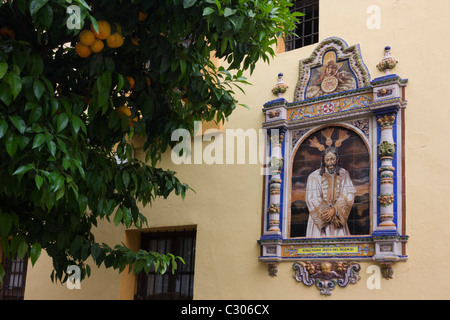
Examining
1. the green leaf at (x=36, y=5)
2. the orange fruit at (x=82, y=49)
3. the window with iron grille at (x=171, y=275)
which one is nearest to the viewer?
the green leaf at (x=36, y=5)

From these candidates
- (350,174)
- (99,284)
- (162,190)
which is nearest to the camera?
(162,190)

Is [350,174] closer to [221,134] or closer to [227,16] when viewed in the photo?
[221,134]

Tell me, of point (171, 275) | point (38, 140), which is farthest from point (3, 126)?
point (171, 275)

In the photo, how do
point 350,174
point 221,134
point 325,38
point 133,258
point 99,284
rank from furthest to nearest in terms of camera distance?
point 99,284 < point 221,134 < point 325,38 < point 350,174 < point 133,258

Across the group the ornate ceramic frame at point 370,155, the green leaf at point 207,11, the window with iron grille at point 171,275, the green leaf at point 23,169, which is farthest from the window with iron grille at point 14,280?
the green leaf at point 207,11

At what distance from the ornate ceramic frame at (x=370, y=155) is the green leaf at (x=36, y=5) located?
15.3 feet

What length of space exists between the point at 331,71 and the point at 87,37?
4.47 metres

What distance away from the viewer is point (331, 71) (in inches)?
292

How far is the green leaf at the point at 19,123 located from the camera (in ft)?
10.4

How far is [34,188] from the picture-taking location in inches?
131

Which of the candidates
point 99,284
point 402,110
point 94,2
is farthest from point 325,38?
point 99,284

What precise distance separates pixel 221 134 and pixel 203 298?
2.38m

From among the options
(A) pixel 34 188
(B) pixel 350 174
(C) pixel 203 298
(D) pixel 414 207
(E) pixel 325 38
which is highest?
(E) pixel 325 38

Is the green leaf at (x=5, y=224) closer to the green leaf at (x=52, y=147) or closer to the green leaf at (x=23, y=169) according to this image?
the green leaf at (x=23, y=169)
